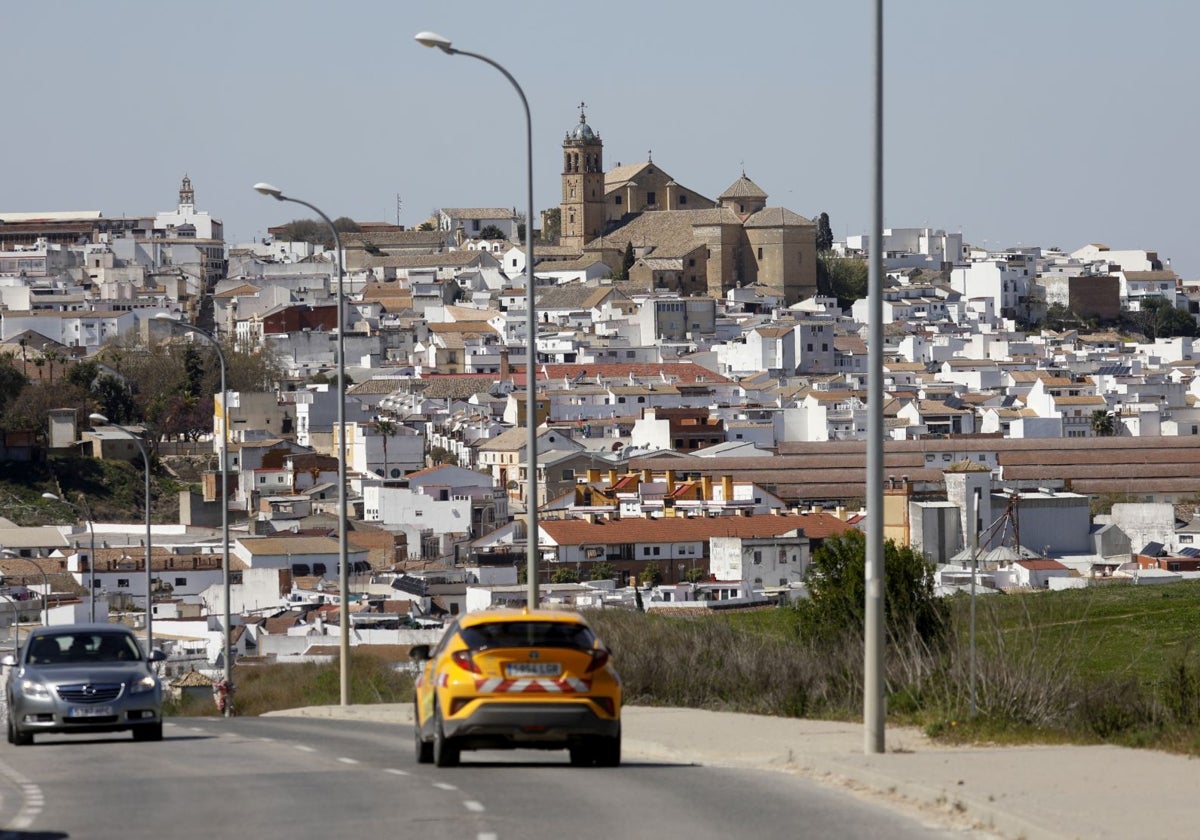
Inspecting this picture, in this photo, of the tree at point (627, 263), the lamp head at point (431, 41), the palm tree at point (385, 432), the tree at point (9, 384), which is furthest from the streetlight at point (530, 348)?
the tree at point (627, 263)

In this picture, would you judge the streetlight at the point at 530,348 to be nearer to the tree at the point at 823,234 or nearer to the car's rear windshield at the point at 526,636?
the car's rear windshield at the point at 526,636

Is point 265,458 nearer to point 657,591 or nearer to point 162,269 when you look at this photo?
point 657,591

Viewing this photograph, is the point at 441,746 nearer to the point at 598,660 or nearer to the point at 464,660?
the point at 464,660

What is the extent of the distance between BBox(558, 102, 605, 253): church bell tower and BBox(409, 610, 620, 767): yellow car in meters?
172

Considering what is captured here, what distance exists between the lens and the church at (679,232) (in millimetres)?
171625

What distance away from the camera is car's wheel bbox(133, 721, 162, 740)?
64.8 feet

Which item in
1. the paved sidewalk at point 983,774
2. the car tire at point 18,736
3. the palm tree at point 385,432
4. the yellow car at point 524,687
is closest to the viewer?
the paved sidewalk at point 983,774

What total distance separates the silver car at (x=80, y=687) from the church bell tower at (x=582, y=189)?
168 m

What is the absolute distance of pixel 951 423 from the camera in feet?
387

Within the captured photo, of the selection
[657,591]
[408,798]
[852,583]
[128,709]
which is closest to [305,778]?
[408,798]

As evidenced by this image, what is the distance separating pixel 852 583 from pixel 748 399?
315 ft

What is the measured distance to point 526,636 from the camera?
1508cm

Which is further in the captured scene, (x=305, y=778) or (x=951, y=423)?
(x=951, y=423)

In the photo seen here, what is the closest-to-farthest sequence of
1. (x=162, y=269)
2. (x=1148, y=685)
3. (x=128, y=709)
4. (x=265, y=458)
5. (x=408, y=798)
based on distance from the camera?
(x=408, y=798) < (x=128, y=709) < (x=1148, y=685) < (x=265, y=458) < (x=162, y=269)
